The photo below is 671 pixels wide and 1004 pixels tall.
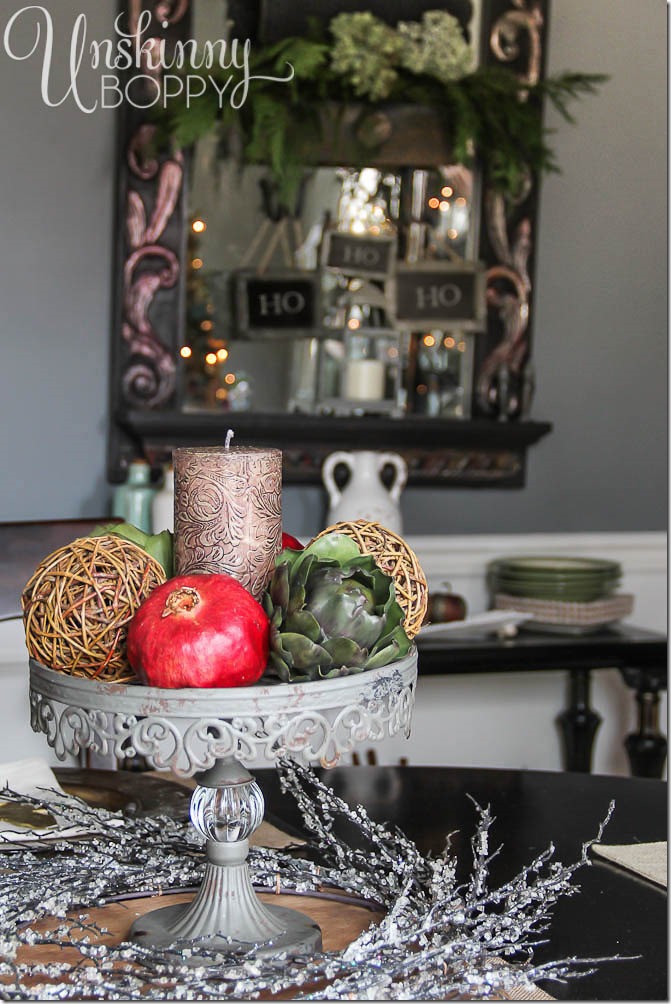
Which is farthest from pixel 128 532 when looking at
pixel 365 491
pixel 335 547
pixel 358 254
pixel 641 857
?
pixel 358 254

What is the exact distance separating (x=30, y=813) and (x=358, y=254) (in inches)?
74.4

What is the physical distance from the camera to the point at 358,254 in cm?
286

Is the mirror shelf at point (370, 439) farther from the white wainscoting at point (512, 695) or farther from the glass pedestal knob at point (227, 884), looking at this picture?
the glass pedestal knob at point (227, 884)

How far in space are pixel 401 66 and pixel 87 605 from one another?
7.17 ft

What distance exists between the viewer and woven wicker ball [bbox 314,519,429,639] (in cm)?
95

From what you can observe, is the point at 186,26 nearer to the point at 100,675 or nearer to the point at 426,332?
the point at 426,332

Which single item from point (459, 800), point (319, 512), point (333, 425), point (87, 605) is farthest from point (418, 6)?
point (87, 605)

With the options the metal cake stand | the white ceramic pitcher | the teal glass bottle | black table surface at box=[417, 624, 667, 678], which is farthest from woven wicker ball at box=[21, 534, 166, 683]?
the white ceramic pitcher

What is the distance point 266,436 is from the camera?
111 inches

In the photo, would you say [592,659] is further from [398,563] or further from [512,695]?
[398,563]

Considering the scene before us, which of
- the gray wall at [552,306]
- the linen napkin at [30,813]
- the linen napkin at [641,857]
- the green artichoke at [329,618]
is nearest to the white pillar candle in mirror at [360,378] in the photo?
the gray wall at [552,306]

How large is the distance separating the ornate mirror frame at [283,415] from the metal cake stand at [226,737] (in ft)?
6.03

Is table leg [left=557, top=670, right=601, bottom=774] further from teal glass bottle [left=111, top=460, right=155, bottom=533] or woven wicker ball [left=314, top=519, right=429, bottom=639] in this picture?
woven wicker ball [left=314, top=519, right=429, bottom=639]

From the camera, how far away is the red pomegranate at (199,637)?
79cm
